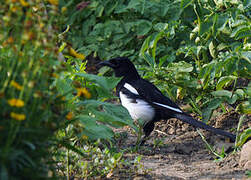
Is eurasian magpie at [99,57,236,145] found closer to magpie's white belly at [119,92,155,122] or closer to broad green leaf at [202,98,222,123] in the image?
magpie's white belly at [119,92,155,122]

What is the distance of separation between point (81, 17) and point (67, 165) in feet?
13.8

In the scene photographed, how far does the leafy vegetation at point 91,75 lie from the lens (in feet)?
6.47

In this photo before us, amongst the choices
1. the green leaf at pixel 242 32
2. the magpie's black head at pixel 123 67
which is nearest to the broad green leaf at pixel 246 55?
the green leaf at pixel 242 32

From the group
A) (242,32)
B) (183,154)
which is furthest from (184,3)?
(183,154)

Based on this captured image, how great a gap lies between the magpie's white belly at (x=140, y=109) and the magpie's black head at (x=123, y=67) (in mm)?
371

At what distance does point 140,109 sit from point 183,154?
74 centimetres

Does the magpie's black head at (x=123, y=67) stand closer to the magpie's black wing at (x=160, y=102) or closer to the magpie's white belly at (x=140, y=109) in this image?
the magpie's black wing at (x=160, y=102)

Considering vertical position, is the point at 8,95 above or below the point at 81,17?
above

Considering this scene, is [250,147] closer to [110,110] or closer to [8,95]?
[110,110]

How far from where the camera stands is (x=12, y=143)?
1.98 metres

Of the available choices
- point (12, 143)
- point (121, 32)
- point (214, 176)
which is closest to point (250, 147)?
point (214, 176)

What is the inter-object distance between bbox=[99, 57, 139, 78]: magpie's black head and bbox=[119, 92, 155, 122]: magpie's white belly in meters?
0.37

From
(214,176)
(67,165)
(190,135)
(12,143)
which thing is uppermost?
(12,143)

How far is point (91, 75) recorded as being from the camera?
116 inches
